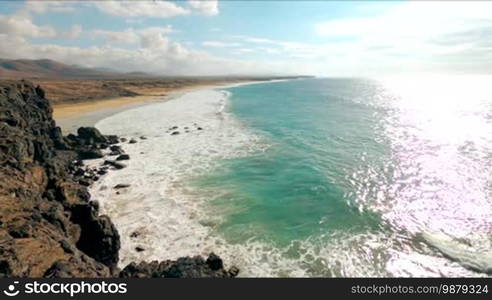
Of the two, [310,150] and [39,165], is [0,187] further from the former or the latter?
[310,150]

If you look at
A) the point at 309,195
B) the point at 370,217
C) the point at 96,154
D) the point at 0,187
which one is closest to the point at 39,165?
the point at 0,187

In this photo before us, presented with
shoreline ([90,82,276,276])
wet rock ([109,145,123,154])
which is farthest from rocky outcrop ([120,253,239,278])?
wet rock ([109,145,123,154])

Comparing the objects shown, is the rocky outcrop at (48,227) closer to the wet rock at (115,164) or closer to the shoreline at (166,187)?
the shoreline at (166,187)

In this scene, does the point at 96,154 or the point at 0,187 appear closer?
the point at 0,187

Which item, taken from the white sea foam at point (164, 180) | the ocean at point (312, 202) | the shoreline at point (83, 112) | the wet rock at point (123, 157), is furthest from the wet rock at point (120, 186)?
the shoreline at point (83, 112)

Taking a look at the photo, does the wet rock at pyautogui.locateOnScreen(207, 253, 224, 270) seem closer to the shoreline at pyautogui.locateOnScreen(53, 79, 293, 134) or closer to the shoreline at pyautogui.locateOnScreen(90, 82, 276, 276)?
the shoreline at pyautogui.locateOnScreen(90, 82, 276, 276)

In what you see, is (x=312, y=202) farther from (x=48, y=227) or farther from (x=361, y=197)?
(x=48, y=227)

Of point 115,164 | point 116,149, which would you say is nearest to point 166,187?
point 115,164

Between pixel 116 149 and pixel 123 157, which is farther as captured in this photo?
pixel 116 149
